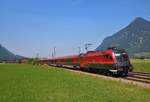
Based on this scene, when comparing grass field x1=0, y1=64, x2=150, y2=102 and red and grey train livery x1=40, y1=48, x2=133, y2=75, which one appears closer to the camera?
grass field x1=0, y1=64, x2=150, y2=102

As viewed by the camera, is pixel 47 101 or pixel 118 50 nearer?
pixel 47 101

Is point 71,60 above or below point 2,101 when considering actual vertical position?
above

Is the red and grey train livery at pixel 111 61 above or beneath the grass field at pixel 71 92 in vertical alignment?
above

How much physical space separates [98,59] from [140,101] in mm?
28675

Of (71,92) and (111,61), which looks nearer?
(71,92)

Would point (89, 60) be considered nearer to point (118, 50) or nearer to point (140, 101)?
point (118, 50)

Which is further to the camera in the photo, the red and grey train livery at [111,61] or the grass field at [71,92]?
the red and grey train livery at [111,61]

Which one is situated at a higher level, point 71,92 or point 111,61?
point 111,61

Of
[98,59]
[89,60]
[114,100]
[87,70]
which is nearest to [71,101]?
[114,100]

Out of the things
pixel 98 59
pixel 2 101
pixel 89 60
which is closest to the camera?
pixel 2 101

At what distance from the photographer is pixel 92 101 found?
51.9ft

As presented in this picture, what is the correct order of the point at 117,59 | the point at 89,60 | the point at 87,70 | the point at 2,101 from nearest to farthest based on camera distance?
the point at 2,101 → the point at 117,59 → the point at 89,60 → the point at 87,70

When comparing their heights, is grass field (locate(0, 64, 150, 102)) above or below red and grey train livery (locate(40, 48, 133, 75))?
below

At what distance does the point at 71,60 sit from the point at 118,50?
97.4ft
